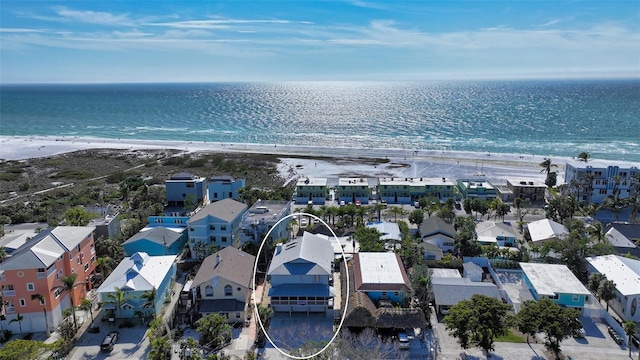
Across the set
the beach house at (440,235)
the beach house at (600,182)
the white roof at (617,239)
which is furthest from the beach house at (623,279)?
the beach house at (600,182)

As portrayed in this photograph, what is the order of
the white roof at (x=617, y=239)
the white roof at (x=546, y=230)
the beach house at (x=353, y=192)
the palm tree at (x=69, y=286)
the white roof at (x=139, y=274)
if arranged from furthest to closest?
1. the beach house at (x=353, y=192)
2. the white roof at (x=546, y=230)
3. the white roof at (x=617, y=239)
4. the white roof at (x=139, y=274)
5. the palm tree at (x=69, y=286)

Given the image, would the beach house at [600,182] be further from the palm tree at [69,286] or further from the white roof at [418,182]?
the palm tree at [69,286]

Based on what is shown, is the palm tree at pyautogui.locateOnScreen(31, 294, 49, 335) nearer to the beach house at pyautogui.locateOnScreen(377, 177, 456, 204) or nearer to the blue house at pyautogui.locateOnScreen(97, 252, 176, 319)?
the blue house at pyautogui.locateOnScreen(97, 252, 176, 319)

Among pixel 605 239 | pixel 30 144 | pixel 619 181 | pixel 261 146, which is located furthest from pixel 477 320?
pixel 30 144

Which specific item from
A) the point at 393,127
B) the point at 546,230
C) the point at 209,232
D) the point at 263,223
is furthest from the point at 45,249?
the point at 393,127

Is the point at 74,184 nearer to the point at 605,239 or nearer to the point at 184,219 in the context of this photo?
the point at 184,219
